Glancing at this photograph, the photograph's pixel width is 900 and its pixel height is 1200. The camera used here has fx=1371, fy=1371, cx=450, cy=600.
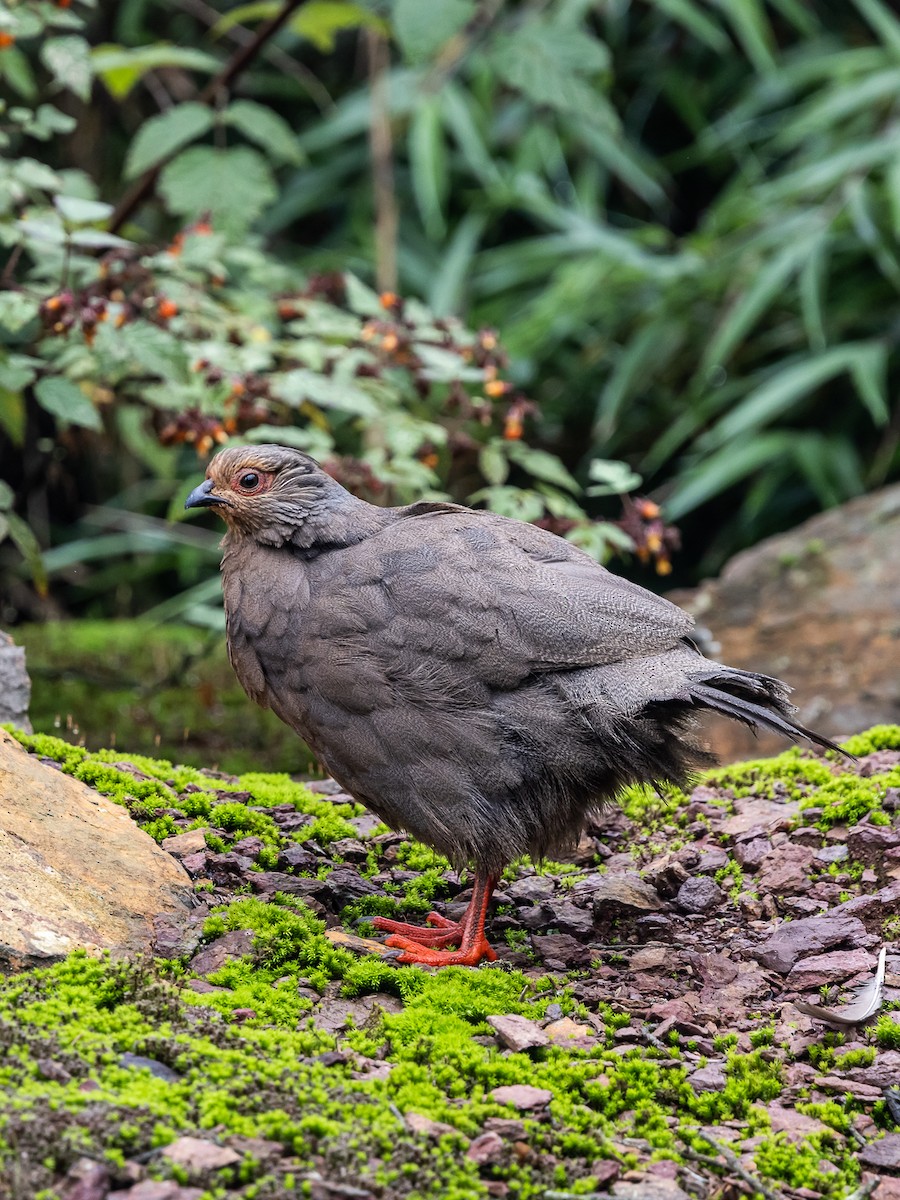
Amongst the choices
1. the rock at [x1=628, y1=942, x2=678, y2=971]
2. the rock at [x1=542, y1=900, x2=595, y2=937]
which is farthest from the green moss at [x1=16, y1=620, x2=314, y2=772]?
the rock at [x1=628, y1=942, x2=678, y2=971]

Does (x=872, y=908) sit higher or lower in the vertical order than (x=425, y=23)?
lower

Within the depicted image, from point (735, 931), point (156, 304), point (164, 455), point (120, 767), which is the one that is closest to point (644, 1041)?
point (735, 931)

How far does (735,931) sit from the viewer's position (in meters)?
3.54

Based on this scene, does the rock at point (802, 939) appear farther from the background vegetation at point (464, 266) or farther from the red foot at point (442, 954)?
the background vegetation at point (464, 266)

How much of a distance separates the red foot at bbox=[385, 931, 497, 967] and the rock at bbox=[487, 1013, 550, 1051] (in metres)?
0.36

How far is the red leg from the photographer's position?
3.34 meters

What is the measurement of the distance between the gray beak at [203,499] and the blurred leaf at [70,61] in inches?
63.9

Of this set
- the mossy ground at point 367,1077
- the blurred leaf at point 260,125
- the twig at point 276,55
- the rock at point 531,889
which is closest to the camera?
the mossy ground at point 367,1077

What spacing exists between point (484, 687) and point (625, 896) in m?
0.71

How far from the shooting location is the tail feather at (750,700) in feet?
10.7

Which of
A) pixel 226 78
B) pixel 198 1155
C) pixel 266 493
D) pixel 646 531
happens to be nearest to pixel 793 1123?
pixel 198 1155

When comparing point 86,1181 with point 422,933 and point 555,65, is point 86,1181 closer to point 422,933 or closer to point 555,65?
point 422,933

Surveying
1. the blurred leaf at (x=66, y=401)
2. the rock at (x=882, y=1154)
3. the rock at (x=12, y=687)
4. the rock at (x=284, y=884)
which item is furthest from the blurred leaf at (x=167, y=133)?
the rock at (x=882, y=1154)

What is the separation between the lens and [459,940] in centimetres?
356
